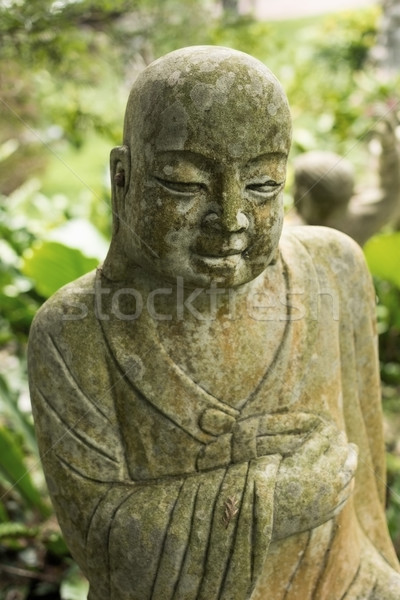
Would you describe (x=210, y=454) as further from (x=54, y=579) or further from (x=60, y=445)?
(x=54, y=579)

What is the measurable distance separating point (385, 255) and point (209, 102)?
3174 mm

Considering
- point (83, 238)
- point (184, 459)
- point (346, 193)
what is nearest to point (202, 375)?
point (184, 459)

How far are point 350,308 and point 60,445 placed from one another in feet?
2.78

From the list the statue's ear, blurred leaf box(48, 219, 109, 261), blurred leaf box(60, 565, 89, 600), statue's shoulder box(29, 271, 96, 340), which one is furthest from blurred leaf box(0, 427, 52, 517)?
the statue's ear

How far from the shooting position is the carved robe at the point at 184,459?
1724 mm

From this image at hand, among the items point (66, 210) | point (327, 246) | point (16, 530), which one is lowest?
point (16, 530)

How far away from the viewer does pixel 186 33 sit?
5.14 metres

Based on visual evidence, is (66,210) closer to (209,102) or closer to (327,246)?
(327,246)

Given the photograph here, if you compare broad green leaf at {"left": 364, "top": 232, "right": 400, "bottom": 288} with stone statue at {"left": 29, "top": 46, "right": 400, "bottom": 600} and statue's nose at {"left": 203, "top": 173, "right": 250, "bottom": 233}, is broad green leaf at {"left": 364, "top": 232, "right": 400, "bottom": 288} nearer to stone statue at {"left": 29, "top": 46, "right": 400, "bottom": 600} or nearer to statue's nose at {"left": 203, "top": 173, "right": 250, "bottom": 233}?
stone statue at {"left": 29, "top": 46, "right": 400, "bottom": 600}

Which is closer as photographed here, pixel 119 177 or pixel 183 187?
pixel 183 187

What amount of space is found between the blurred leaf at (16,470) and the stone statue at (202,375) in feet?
6.38

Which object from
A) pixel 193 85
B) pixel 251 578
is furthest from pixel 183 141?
pixel 251 578

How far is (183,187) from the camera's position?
1.59 meters

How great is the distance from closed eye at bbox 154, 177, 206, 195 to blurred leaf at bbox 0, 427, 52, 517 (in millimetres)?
2459
